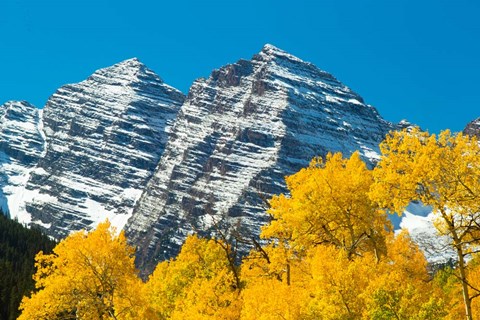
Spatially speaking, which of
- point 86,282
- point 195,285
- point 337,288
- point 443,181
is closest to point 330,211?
point 337,288

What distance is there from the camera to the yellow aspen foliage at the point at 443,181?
66.5 feet

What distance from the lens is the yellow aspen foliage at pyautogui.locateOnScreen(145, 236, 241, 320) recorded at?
3491 cm

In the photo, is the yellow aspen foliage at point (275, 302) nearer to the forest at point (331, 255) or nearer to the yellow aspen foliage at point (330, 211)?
the forest at point (331, 255)

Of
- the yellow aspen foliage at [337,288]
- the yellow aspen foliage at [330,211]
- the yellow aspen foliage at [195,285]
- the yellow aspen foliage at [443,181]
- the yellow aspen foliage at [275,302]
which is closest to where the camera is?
the yellow aspen foliage at [443,181]

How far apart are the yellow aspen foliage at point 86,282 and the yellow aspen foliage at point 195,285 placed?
461cm

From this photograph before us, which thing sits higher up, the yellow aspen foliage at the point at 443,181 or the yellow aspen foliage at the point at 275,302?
the yellow aspen foliage at the point at 443,181

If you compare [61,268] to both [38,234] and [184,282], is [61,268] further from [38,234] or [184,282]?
[38,234]

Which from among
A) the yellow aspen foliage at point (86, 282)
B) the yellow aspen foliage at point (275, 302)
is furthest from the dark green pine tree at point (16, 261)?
the yellow aspen foliage at point (275, 302)

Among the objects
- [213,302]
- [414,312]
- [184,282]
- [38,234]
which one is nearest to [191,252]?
[184,282]

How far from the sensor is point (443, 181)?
20.7 meters

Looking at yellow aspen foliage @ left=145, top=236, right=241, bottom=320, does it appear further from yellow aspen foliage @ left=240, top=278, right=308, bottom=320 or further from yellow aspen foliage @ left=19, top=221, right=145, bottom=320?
yellow aspen foliage @ left=240, top=278, right=308, bottom=320

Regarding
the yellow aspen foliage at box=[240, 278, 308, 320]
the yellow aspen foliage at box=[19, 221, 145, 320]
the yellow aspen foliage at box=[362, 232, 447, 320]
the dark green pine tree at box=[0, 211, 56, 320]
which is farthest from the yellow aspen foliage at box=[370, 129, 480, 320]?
the dark green pine tree at box=[0, 211, 56, 320]

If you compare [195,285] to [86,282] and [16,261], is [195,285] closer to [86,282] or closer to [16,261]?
[86,282]

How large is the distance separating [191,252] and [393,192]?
101ft
